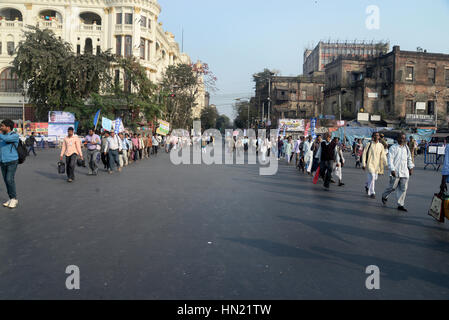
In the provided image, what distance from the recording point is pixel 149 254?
15.4 ft

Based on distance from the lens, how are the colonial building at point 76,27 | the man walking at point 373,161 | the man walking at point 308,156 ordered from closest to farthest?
the man walking at point 373,161 → the man walking at point 308,156 → the colonial building at point 76,27

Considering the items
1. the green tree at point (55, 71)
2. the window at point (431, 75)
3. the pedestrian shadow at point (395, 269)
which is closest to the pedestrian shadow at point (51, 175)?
the pedestrian shadow at point (395, 269)

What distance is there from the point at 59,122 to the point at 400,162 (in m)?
31.7

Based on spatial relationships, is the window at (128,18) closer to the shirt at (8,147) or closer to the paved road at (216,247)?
the paved road at (216,247)

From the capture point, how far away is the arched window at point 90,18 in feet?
152

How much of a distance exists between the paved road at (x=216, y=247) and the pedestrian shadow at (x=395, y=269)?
0.01m

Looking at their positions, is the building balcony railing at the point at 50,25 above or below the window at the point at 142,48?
above

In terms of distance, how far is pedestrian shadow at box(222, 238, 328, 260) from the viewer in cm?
476

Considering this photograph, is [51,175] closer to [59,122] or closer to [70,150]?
[70,150]

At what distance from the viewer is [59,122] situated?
33406 millimetres

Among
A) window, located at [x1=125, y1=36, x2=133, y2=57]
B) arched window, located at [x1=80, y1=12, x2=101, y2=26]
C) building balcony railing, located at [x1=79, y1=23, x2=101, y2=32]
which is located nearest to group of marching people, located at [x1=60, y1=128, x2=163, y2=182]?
window, located at [x1=125, y1=36, x2=133, y2=57]

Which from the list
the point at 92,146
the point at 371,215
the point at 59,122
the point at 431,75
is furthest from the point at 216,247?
the point at 431,75

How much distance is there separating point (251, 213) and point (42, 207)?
14.1 feet
